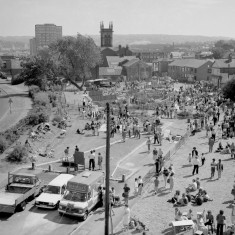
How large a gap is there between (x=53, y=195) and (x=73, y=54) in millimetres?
45355

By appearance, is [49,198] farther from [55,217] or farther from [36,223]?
[36,223]

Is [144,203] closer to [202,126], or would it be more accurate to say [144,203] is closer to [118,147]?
[118,147]

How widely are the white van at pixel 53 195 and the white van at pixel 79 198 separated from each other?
0.74m

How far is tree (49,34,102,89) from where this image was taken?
60.6 meters

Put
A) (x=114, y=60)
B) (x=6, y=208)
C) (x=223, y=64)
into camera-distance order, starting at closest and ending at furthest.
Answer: (x=6, y=208) → (x=223, y=64) → (x=114, y=60)

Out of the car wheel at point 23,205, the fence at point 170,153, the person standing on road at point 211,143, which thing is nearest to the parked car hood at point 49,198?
the car wheel at point 23,205

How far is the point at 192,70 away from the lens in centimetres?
8244

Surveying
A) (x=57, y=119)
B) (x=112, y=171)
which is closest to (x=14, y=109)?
(x=57, y=119)

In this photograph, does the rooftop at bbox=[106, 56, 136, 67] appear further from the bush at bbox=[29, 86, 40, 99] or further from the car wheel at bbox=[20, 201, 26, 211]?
the car wheel at bbox=[20, 201, 26, 211]

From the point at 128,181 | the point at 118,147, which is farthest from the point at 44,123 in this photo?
the point at 128,181

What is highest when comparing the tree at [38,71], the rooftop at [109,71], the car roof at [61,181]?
the tree at [38,71]

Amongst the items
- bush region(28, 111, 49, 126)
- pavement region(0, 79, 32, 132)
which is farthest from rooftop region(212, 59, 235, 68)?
bush region(28, 111, 49, 126)

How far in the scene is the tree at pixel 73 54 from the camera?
6055cm

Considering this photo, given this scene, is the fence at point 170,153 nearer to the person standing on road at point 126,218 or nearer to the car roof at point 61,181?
the car roof at point 61,181
